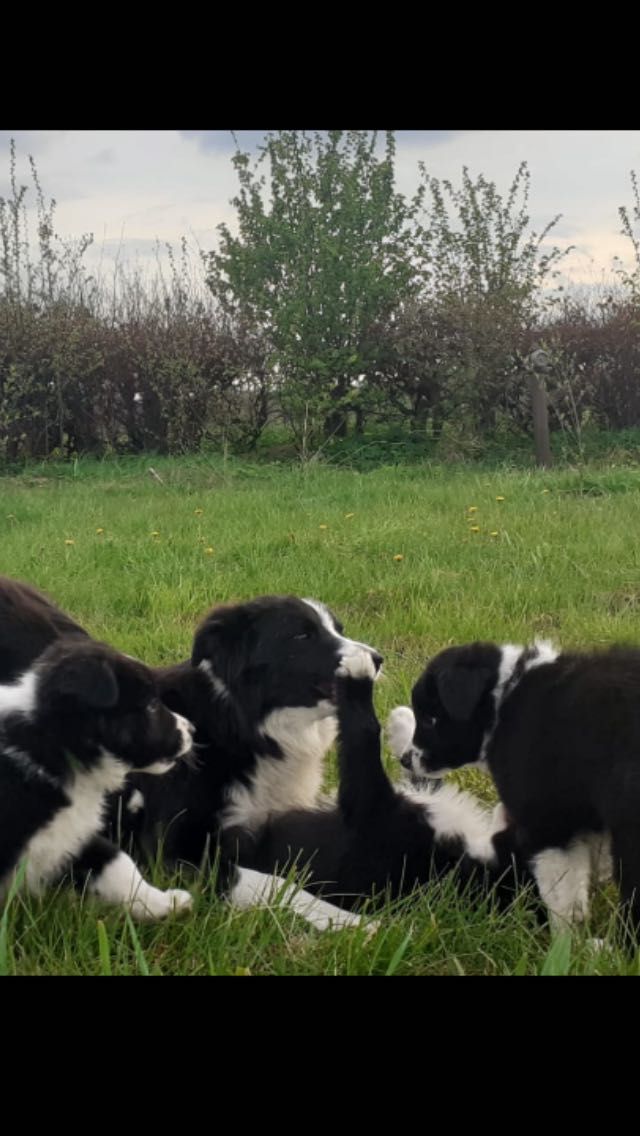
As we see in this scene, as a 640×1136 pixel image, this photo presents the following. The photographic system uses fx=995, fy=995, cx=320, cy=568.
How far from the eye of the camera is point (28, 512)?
28.7 feet

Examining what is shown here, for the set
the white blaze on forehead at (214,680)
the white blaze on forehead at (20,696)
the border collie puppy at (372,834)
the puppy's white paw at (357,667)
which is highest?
the white blaze on forehead at (20,696)

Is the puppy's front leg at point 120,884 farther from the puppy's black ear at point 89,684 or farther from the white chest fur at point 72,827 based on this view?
the puppy's black ear at point 89,684

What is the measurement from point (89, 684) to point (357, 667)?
900 mm

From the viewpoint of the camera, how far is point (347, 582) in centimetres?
554

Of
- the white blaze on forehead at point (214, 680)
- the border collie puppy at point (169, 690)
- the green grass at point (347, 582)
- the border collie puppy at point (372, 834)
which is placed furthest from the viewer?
the white blaze on forehead at point (214, 680)

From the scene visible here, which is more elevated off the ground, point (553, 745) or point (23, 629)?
point (23, 629)

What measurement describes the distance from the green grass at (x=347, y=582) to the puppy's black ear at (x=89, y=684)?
478mm

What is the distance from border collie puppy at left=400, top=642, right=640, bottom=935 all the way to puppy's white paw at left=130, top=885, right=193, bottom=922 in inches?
35.3

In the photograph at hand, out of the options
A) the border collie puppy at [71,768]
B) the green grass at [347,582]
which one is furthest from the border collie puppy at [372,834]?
the border collie puppy at [71,768]

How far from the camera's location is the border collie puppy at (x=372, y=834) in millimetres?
2744

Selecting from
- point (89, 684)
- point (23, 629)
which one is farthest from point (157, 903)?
point (23, 629)

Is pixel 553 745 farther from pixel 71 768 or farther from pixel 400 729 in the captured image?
pixel 71 768

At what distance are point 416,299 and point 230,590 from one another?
1000cm
